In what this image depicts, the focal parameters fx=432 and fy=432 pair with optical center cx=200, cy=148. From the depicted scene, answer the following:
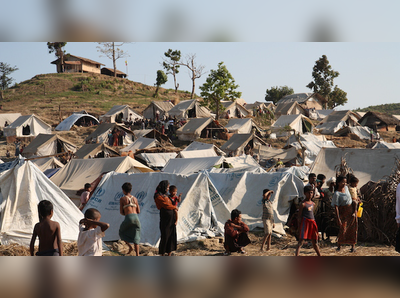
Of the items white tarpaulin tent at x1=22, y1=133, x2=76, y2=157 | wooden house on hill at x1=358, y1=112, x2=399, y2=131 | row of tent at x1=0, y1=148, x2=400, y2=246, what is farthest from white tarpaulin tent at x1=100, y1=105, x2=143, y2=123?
row of tent at x1=0, y1=148, x2=400, y2=246

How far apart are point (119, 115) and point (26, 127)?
8.59 meters

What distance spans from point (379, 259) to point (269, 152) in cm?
2090

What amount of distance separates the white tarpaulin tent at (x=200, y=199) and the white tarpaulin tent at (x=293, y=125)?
24896mm

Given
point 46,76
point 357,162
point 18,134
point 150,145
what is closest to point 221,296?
point 357,162

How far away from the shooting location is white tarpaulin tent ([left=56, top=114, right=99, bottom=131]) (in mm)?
35562

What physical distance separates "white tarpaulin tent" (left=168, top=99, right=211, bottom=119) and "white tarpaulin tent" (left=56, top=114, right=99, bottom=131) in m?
7.11

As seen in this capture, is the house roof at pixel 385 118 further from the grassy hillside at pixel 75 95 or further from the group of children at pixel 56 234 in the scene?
the group of children at pixel 56 234

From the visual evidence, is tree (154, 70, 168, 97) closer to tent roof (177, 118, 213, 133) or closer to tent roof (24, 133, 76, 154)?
tent roof (177, 118, 213, 133)

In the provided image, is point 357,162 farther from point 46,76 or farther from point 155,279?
point 46,76

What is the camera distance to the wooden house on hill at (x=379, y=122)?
A: 37031mm

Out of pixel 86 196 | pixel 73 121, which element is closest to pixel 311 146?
pixel 86 196

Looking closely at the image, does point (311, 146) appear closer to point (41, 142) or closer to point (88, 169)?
point (88, 169)

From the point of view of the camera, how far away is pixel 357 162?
406 inches

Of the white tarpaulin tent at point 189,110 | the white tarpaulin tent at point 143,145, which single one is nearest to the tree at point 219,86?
the white tarpaulin tent at point 189,110
